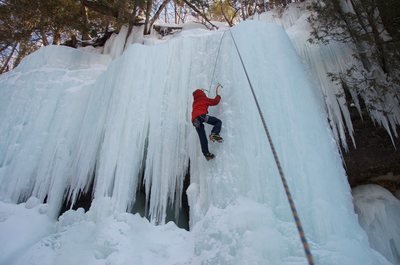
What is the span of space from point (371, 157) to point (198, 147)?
8.50 feet

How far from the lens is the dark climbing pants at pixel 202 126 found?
3.82m

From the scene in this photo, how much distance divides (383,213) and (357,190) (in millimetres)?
527

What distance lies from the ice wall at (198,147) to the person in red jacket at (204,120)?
0.47 ft

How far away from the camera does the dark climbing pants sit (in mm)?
3816

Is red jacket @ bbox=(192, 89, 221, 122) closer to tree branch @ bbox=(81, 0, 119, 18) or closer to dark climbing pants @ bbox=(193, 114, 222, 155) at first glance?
dark climbing pants @ bbox=(193, 114, 222, 155)

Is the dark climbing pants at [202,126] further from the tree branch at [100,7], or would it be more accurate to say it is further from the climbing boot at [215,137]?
the tree branch at [100,7]

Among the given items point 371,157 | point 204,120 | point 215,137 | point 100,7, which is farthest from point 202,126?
point 100,7

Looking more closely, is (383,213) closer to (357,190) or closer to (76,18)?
(357,190)

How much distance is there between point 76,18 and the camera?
771 cm

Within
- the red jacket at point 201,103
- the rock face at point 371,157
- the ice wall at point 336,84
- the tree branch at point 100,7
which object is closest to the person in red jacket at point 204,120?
the red jacket at point 201,103

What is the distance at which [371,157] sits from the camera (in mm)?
4719

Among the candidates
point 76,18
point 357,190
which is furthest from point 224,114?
point 76,18

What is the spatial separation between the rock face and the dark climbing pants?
213 cm

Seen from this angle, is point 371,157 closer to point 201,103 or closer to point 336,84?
point 336,84
